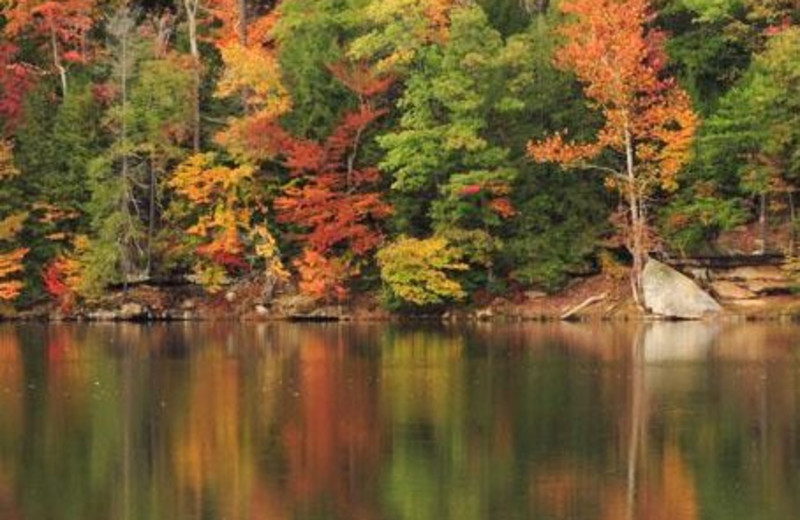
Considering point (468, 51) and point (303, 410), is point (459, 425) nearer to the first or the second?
point (303, 410)

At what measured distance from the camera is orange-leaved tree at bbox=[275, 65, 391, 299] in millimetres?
48125

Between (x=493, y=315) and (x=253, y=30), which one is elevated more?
(x=253, y=30)

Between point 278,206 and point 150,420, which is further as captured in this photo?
point 278,206

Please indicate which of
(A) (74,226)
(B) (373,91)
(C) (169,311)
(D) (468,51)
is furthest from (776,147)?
(A) (74,226)

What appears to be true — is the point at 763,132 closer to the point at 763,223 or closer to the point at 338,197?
the point at 763,223

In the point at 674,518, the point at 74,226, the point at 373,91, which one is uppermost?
the point at 373,91

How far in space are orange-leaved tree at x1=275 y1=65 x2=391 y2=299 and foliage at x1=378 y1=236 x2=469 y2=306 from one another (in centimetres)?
189

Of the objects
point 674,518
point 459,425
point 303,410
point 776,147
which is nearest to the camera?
point 674,518

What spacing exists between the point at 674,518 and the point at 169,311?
36.0 metres

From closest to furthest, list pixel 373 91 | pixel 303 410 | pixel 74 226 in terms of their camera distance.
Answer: pixel 303 410 < pixel 373 91 < pixel 74 226

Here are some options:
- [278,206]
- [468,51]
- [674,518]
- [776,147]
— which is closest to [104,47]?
[278,206]

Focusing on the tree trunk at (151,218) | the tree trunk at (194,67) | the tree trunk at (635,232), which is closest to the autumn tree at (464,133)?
the tree trunk at (635,232)

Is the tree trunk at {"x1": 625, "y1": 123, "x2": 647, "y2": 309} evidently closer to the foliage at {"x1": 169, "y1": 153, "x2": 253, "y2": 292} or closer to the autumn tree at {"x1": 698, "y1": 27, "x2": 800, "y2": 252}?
the autumn tree at {"x1": 698, "y1": 27, "x2": 800, "y2": 252}

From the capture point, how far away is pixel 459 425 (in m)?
22.8
